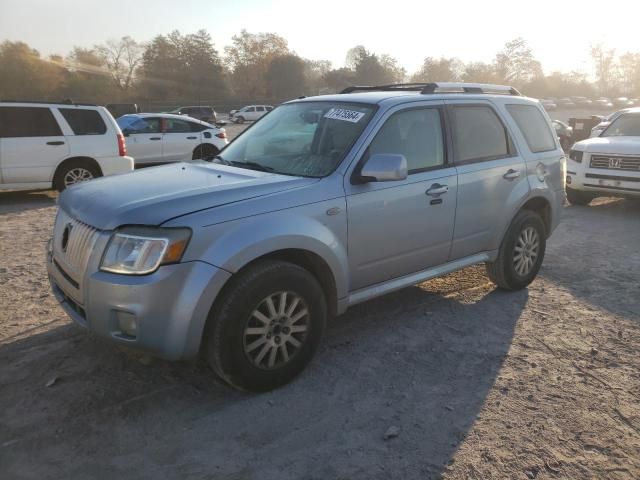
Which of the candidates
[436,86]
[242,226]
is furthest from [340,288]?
[436,86]

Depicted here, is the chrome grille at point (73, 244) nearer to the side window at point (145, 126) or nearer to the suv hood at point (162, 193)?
the suv hood at point (162, 193)

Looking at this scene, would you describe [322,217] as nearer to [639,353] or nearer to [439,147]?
[439,147]

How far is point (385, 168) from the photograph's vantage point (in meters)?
→ 3.55

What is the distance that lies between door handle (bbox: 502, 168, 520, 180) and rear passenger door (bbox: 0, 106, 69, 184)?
313 inches

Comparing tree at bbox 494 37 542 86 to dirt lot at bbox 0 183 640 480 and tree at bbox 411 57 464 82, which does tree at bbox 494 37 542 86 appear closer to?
tree at bbox 411 57 464 82

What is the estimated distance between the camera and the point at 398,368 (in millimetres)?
3742

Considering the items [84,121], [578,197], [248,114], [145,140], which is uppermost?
[84,121]

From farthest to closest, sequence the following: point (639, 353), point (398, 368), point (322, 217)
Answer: point (639, 353) → point (398, 368) → point (322, 217)

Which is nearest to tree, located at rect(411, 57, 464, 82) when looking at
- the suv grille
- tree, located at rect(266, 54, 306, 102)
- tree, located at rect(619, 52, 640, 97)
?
tree, located at rect(266, 54, 306, 102)

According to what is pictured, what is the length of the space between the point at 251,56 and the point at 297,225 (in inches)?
3627

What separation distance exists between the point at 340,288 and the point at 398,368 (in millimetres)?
684

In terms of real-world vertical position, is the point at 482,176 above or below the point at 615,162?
above

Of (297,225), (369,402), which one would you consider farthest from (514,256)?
(297,225)

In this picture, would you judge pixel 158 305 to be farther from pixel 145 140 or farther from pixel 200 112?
pixel 200 112
